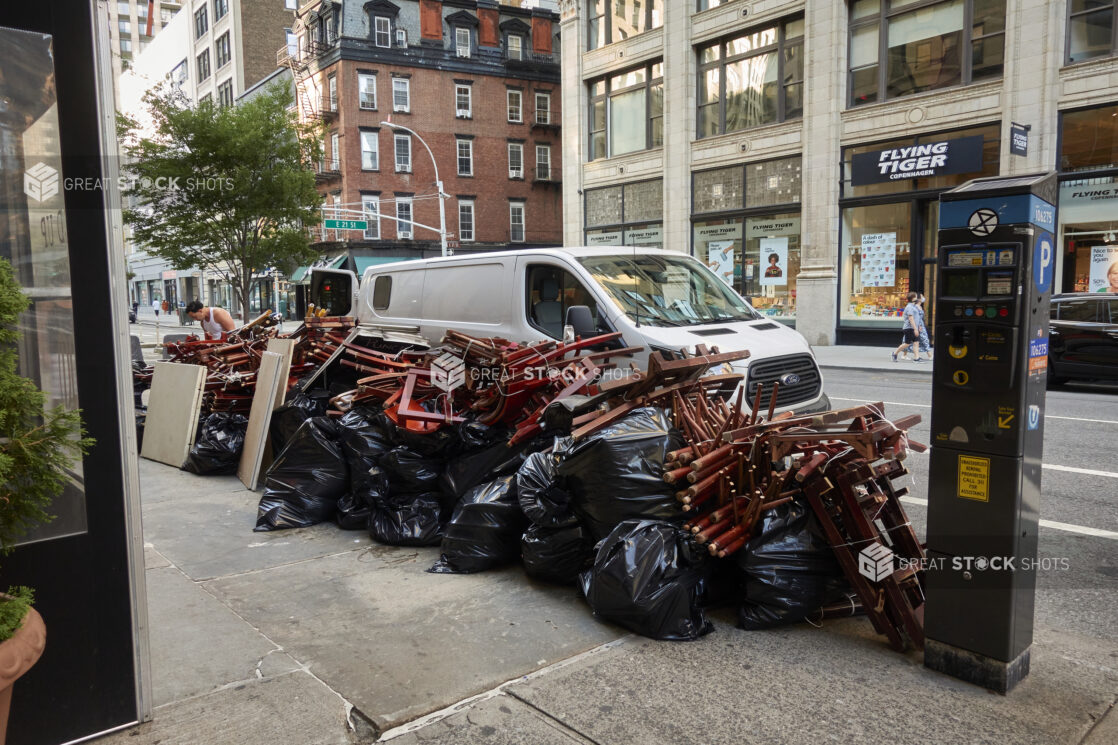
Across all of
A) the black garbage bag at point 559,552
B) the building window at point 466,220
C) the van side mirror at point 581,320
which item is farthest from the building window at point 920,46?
the building window at point 466,220

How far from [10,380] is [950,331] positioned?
132 inches

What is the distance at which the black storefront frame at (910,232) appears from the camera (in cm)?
2059

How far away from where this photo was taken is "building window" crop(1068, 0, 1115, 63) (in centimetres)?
1761

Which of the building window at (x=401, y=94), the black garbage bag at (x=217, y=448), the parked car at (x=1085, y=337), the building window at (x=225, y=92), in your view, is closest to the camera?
the black garbage bag at (x=217, y=448)

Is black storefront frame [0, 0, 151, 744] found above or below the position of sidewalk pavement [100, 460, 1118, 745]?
above

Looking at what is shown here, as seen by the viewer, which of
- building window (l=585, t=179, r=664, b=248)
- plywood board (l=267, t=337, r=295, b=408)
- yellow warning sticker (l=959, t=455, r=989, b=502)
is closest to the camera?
yellow warning sticker (l=959, t=455, r=989, b=502)

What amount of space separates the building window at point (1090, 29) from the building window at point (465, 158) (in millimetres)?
33457

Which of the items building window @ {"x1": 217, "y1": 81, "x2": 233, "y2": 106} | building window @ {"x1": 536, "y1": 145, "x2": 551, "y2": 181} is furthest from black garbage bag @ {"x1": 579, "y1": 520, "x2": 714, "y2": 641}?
building window @ {"x1": 217, "y1": 81, "x2": 233, "y2": 106}

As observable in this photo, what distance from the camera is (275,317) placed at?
10.4m

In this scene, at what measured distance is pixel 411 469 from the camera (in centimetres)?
545

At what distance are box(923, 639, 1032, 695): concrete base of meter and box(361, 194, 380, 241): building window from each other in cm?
4292

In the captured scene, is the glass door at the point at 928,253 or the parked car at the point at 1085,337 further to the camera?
the glass door at the point at 928,253

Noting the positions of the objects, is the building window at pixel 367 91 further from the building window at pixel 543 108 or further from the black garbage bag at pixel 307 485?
the black garbage bag at pixel 307 485

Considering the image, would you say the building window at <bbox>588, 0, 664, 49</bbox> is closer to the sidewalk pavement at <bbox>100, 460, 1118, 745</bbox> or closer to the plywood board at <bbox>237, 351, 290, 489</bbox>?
the plywood board at <bbox>237, 351, 290, 489</bbox>
